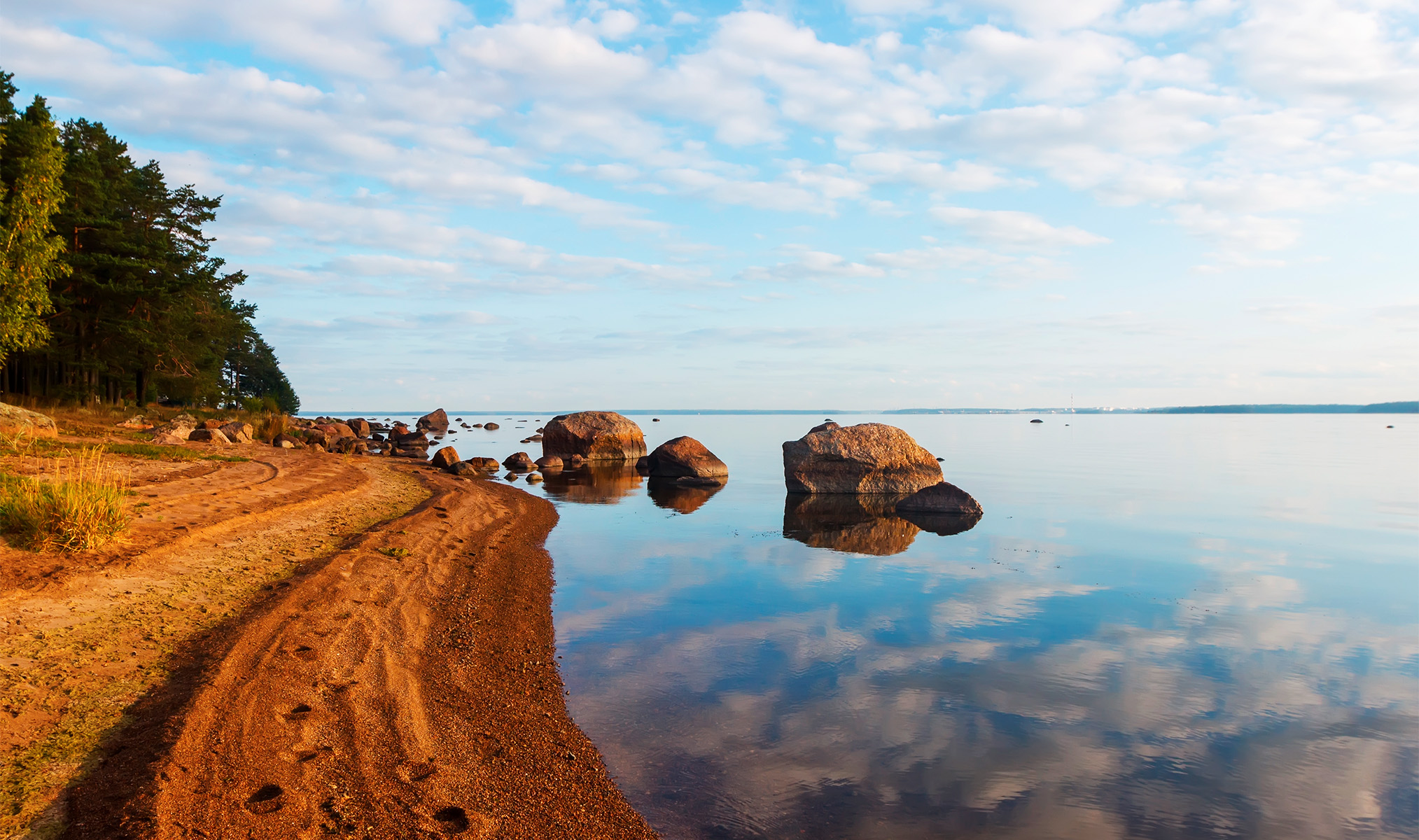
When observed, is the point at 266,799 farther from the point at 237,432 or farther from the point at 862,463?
the point at 237,432

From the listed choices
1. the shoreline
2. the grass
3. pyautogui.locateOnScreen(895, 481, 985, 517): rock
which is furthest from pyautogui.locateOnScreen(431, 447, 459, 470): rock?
the grass

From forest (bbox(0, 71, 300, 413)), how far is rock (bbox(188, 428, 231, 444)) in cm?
586

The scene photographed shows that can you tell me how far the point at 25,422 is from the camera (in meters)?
21.5

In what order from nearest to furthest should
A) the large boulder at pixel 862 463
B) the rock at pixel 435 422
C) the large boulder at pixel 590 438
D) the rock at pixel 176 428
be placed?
the large boulder at pixel 862 463 < the rock at pixel 176 428 < the large boulder at pixel 590 438 < the rock at pixel 435 422

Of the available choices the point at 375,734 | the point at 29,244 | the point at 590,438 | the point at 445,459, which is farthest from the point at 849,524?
the point at 29,244

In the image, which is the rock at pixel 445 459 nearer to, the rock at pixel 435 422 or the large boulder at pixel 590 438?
the large boulder at pixel 590 438

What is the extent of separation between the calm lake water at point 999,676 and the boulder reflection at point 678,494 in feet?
11.9

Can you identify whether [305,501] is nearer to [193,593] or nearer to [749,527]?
[193,593]

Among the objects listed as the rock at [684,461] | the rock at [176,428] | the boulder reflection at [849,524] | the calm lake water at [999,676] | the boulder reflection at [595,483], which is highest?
the rock at [176,428]

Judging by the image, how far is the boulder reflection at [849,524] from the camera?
1833 cm

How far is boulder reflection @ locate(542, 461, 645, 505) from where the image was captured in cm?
2652

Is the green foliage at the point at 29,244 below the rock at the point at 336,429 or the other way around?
the other way around

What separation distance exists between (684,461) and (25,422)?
22726 millimetres

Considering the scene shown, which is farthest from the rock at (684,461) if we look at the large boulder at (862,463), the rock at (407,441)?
the rock at (407,441)
